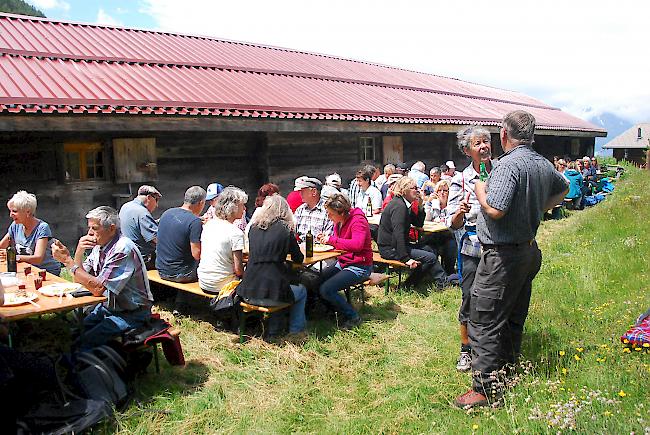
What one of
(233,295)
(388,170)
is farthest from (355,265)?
(388,170)

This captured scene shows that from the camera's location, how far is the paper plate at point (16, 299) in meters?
3.94

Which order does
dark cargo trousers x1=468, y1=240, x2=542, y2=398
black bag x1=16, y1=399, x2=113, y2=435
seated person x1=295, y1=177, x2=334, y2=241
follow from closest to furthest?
black bag x1=16, y1=399, x2=113, y2=435 < dark cargo trousers x1=468, y1=240, x2=542, y2=398 < seated person x1=295, y1=177, x2=334, y2=241

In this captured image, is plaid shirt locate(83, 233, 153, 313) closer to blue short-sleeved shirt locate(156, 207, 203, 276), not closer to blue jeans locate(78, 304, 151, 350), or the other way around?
blue jeans locate(78, 304, 151, 350)

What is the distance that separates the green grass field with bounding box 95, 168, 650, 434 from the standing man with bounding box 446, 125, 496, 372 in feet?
1.69

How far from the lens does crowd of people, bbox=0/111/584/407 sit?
3.54 m

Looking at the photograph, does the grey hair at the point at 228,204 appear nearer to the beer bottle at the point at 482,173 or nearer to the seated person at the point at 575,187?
the beer bottle at the point at 482,173

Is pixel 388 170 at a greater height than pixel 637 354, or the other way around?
pixel 388 170

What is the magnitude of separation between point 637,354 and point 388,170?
7.09 meters

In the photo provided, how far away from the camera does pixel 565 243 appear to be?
9.38 meters

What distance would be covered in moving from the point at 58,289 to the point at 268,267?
1.90 metres

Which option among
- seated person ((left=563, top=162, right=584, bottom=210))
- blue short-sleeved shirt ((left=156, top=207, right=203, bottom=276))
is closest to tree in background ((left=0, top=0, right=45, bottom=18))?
seated person ((left=563, top=162, right=584, bottom=210))

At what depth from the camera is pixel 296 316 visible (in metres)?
5.49

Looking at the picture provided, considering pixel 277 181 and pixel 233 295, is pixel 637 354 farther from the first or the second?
pixel 277 181

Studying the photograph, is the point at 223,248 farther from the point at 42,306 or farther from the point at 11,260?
the point at 11,260
